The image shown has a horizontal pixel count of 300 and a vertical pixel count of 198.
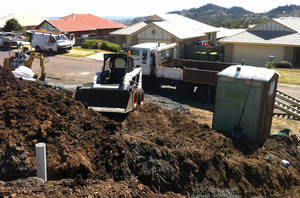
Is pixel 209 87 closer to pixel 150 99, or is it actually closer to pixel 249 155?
pixel 150 99

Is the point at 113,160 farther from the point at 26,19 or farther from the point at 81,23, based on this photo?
the point at 26,19

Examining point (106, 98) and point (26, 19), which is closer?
point (106, 98)

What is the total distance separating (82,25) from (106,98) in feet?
137

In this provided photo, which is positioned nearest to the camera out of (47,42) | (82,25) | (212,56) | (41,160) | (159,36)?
(41,160)

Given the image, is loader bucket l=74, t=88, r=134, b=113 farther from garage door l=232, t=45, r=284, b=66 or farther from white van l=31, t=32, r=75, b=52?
garage door l=232, t=45, r=284, b=66

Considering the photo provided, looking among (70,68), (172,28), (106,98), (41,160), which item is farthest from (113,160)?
(172,28)

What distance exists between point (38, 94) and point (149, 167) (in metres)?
4.53

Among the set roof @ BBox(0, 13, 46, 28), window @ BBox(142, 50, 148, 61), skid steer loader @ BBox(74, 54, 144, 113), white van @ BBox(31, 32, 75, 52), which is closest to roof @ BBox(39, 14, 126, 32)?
roof @ BBox(0, 13, 46, 28)

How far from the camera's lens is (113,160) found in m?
6.83

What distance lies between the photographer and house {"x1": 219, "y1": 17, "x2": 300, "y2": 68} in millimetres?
33375

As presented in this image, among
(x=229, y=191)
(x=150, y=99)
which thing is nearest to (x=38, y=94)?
(x=229, y=191)

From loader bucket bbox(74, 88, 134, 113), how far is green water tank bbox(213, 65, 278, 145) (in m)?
3.04

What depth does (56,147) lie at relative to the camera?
6949mm

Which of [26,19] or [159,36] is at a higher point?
[26,19]
